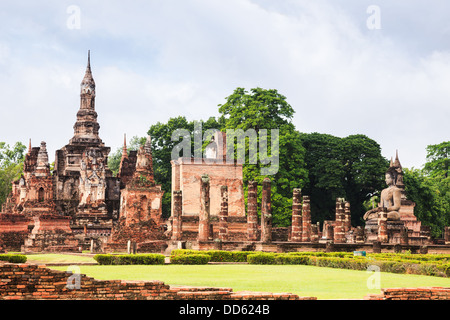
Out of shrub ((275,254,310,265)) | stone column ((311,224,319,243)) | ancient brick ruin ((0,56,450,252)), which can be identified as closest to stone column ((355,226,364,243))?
ancient brick ruin ((0,56,450,252))

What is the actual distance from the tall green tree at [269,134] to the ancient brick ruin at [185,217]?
1429 millimetres

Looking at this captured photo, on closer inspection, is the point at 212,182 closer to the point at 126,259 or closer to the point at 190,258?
the point at 190,258

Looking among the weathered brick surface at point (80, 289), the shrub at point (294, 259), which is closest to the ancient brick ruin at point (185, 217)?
the shrub at point (294, 259)

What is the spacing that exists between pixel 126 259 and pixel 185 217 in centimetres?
2012

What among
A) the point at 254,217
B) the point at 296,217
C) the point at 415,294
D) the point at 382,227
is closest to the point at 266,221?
the point at 296,217

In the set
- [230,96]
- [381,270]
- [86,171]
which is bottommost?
[381,270]

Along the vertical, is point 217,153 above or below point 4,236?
above

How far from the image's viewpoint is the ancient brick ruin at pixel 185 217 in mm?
35656

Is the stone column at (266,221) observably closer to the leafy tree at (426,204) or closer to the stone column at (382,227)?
the stone column at (382,227)

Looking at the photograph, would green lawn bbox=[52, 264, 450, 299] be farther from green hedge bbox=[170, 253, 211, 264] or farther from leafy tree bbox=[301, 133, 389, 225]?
leafy tree bbox=[301, 133, 389, 225]
